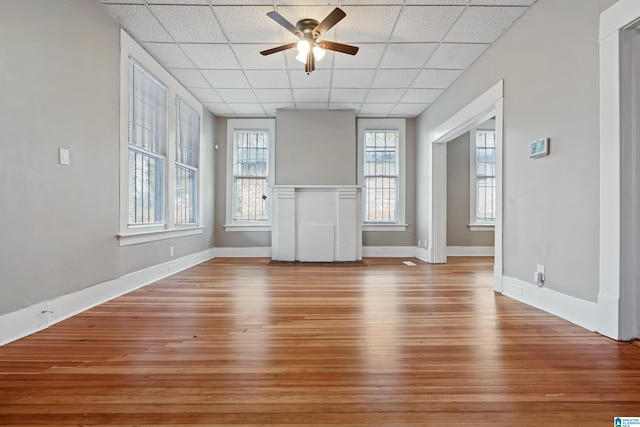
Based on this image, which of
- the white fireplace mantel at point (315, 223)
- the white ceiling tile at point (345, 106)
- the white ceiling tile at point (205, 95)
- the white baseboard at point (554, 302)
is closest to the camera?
the white baseboard at point (554, 302)

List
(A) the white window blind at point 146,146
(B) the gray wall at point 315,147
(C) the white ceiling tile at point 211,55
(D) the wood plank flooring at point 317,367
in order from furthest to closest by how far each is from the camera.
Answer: (B) the gray wall at point 315,147, (C) the white ceiling tile at point 211,55, (A) the white window blind at point 146,146, (D) the wood plank flooring at point 317,367

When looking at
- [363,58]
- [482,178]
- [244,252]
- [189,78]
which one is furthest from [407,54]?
[244,252]

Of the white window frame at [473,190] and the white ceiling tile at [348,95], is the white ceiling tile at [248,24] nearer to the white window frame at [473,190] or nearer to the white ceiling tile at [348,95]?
the white ceiling tile at [348,95]

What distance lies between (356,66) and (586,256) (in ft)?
10.5

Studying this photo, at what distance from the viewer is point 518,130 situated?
10.4ft

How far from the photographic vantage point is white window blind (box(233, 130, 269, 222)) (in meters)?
6.51

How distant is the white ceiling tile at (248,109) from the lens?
18.9ft

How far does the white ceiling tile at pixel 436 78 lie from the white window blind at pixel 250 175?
3.09 meters

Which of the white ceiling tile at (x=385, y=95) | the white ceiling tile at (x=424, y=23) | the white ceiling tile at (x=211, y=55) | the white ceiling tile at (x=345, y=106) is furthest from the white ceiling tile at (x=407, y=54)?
the white ceiling tile at (x=211, y=55)

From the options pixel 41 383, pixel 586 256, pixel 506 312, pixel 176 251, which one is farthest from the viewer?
pixel 176 251

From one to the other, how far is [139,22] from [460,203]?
586 cm

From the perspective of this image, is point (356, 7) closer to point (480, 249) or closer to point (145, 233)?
point (145, 233)

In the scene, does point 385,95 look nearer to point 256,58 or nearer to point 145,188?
point 256,58

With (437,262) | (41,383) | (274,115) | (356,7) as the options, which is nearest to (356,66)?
(356,7)
